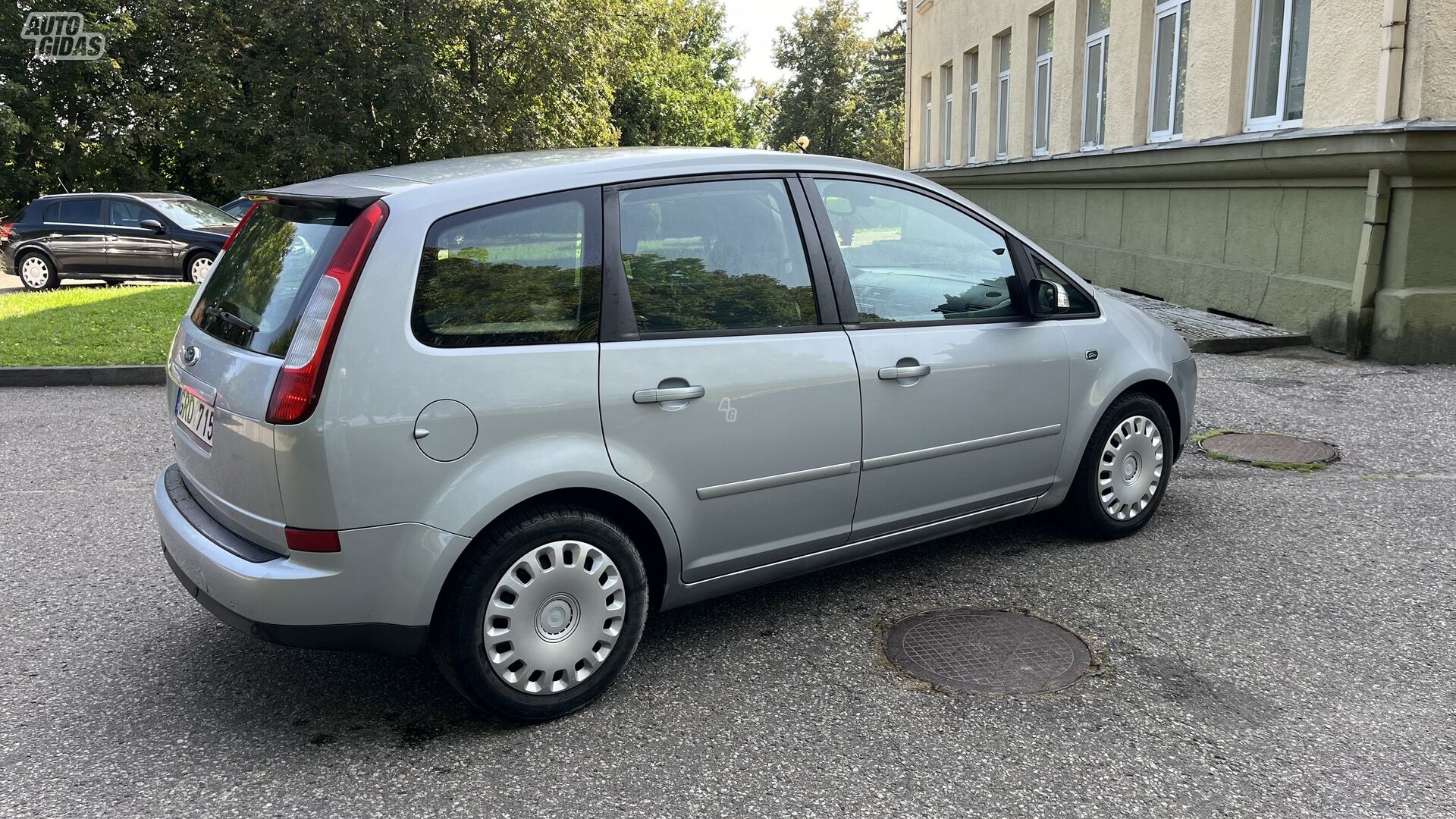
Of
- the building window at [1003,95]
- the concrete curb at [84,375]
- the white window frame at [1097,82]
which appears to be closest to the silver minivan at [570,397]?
the concrete curb at [84,375]

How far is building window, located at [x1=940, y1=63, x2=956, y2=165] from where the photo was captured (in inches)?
977

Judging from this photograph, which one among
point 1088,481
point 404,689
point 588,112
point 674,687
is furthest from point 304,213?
point 588,112

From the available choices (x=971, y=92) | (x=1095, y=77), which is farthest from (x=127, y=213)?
(x=971, y=92)

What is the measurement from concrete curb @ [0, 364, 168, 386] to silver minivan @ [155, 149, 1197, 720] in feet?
19.9

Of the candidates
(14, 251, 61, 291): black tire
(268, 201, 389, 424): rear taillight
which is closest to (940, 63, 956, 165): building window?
(14, 251, 61, 291): black tire

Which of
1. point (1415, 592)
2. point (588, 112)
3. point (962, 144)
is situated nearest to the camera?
point (1415, 592)

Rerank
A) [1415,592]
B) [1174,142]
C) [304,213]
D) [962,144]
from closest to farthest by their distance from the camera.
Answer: [304,213]
[1415,592]
[1174,142]
[962,144]

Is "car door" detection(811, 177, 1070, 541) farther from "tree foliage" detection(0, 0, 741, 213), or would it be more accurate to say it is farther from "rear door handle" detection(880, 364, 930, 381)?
"tree foliage" detection(0, 0, 741, 213)

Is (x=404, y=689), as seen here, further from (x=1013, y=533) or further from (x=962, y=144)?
(x=962, y=144)

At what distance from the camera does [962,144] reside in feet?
77.4

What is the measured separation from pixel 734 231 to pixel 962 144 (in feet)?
68.5

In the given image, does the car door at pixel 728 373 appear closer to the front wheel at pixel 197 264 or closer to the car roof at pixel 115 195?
the front wheel at pixel 197 264

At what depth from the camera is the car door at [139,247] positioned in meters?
18.1

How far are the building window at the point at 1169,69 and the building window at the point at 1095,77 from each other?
4.54ft
